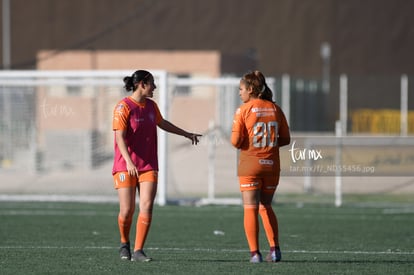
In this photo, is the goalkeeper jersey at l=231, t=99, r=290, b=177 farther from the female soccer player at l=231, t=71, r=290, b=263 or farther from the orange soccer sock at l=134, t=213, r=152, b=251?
the orange soccer sock at l=134, t=213, r=152, b=251

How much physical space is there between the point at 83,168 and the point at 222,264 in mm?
12398

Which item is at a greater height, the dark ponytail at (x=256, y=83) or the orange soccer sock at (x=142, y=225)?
the dark ponytail at (x=256, y=83)

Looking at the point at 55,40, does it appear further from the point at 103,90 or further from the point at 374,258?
the point at 374,258

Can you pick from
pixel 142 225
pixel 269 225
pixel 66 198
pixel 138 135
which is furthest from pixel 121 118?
pixel 66 198

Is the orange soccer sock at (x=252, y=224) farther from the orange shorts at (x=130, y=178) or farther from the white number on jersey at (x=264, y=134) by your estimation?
the orange shorts at (x=130, y=178)

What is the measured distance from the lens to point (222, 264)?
12.5 m

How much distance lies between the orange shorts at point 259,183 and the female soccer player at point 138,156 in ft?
3.28

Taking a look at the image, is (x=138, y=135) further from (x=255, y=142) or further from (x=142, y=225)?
(x=255, y=142)

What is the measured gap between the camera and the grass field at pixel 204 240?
12.2m

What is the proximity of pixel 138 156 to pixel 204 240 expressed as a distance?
3438 mm

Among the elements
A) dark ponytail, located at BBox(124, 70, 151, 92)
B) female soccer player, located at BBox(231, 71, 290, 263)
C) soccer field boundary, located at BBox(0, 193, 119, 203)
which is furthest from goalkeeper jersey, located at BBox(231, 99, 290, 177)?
soccer field boundary, located at BBox(0, 193, 119, 203)

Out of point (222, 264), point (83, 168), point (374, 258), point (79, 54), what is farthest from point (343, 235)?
point (79, 54)

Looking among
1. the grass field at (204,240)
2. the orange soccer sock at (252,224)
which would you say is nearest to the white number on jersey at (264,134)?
the orange soccer sock at (252,224)

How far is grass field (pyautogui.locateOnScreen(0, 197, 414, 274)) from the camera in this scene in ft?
39.9
